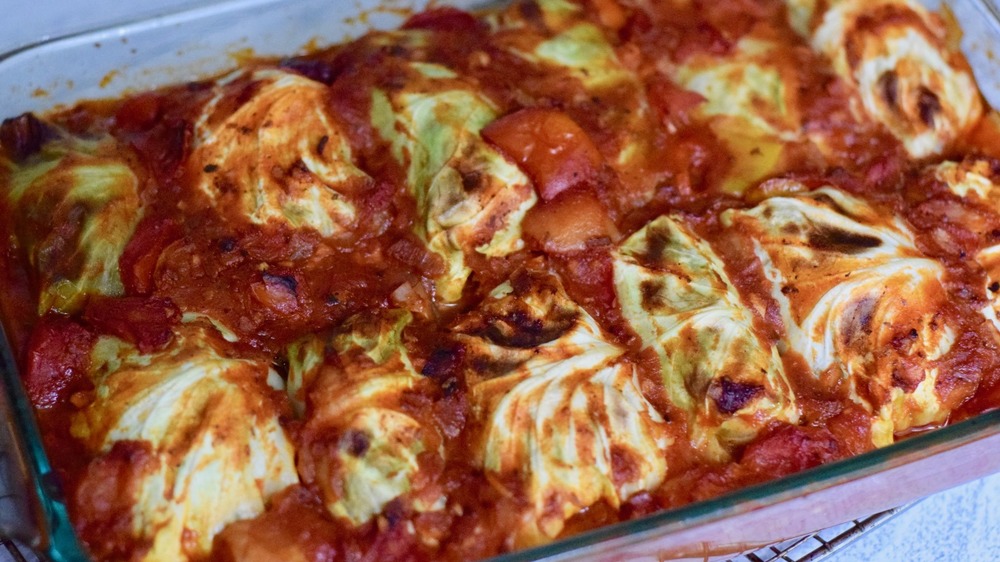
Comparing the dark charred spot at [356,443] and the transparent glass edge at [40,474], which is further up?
the transparent glass edge at [40,474]

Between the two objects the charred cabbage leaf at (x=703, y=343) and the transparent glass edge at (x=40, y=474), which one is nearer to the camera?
the transparent glass edge at (x=40, y=474)

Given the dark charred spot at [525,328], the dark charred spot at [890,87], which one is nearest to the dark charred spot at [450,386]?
the dark charred spot at [525,328]

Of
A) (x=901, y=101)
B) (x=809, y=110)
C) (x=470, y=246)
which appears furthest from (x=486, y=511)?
(x=901, y=101)

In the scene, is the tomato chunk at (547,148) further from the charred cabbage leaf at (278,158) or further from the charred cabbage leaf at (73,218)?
the charred cabbage leaf at (73,218)

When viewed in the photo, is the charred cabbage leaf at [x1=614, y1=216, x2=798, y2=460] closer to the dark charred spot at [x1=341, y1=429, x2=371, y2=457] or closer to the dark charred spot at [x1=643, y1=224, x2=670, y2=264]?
the dark charred spot at [x1=643, y1=224, x2=670, y2=264]

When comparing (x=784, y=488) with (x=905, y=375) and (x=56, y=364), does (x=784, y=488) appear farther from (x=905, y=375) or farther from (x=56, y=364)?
(x=56, y=364)

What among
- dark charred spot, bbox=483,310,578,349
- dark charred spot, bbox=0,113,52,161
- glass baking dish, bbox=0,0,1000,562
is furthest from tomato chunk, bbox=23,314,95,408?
dark charred spot, bbox=483,310,578,349

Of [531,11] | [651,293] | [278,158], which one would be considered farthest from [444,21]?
[651,293]

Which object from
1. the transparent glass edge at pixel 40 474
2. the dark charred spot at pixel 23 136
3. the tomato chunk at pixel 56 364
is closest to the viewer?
the transparent glass edge at pixel 40 474
